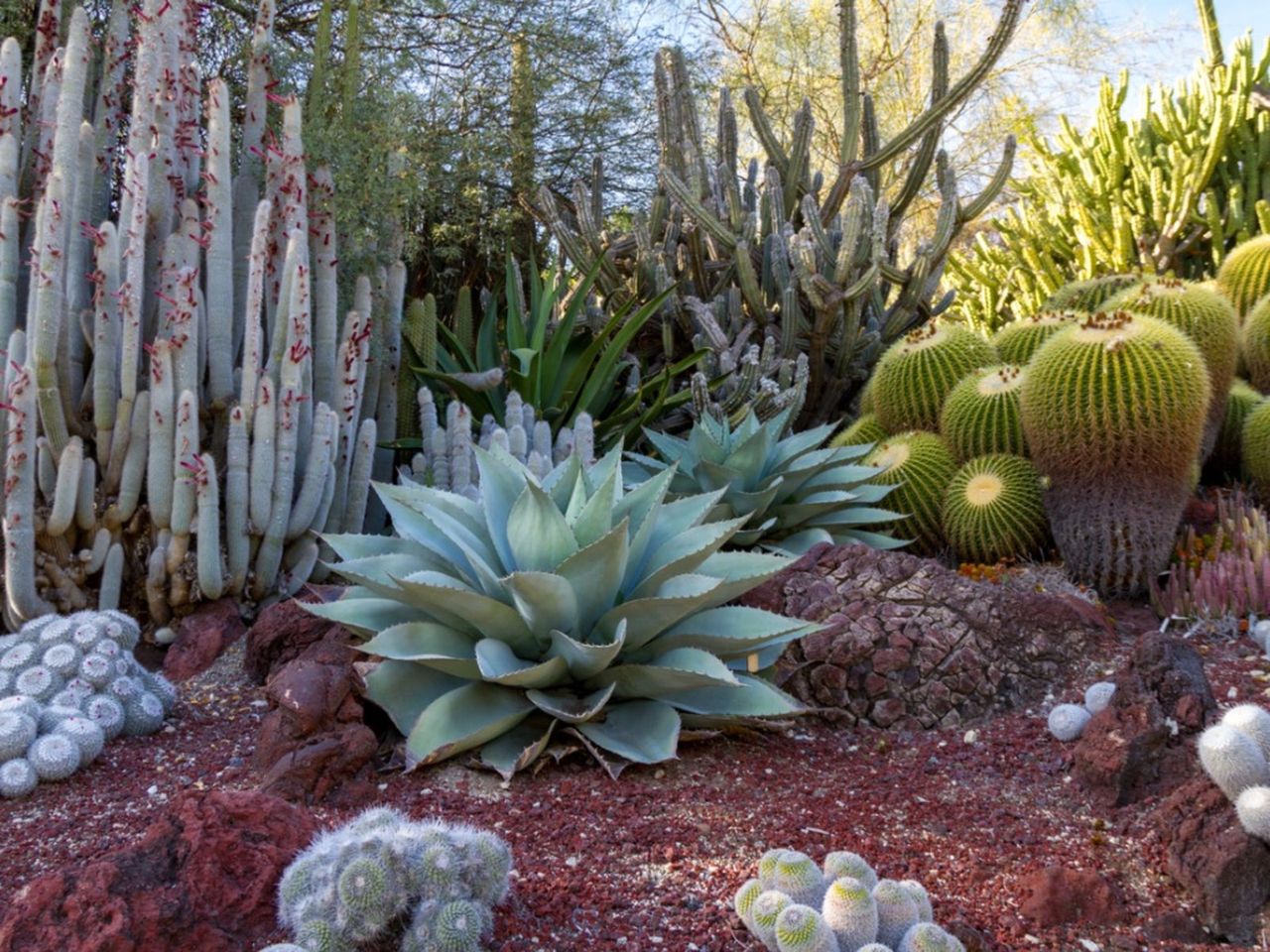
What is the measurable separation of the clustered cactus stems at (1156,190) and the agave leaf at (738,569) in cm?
609

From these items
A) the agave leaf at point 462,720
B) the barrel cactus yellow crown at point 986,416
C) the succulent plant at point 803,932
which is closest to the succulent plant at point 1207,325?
the barrel cactus yellow crown at point 986,416

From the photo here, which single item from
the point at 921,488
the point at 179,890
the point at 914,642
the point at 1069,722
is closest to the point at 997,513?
the point at 921,488

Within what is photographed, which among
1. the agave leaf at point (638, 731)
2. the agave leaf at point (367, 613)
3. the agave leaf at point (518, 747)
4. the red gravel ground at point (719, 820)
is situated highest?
the agave leaf at point (367, 613)

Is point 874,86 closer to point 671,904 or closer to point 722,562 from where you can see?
point 722,562

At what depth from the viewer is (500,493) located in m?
3.38

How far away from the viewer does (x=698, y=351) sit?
6.19 metres

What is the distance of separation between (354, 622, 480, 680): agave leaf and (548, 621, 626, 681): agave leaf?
23cm

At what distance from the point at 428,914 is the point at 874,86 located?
16.3 m

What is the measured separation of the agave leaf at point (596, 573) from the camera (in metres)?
2.90

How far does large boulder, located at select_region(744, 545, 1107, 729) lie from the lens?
3.32 m

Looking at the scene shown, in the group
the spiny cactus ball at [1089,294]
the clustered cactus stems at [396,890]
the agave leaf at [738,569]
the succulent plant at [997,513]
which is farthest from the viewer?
the spiny cactus ball at [1089,294]

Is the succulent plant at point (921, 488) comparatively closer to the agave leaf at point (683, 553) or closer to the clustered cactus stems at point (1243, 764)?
the agave leaf at point (683, 553)

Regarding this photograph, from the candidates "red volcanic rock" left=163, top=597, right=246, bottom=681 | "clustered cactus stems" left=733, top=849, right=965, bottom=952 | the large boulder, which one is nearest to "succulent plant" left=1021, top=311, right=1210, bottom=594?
the large boulder

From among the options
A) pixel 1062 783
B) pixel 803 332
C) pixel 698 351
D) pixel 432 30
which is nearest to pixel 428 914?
pixel 1062 783
